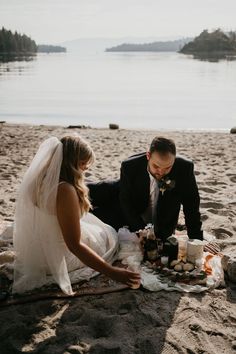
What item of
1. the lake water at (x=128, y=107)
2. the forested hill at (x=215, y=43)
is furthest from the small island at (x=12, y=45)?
the lake water at (x=128, y=107)

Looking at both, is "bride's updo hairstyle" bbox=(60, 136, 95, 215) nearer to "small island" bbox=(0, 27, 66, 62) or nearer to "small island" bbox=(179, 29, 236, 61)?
"small island" bbox=(0, 27, 66, 62)

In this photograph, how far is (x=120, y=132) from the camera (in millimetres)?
13320

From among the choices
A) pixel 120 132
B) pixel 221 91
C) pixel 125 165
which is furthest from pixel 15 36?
pixel 125 165

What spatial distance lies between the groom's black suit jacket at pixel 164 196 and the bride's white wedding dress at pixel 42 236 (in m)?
Result: 0.89

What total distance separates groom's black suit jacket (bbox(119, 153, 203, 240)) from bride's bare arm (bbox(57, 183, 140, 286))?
51.7 inches

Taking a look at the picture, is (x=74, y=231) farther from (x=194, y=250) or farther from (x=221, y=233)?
(x=221, y=233)

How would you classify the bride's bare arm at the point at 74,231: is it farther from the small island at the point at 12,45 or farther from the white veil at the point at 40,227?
the small island at the point at 12,45

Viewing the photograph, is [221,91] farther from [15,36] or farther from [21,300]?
[15,36]

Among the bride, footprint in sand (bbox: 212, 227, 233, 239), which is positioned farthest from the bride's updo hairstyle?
footprint in sand (bbox: 212, 227, 233, 239)

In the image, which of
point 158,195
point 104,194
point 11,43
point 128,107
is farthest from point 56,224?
point 11,43

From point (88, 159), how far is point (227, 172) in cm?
503

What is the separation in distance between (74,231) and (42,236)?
0.51 metres

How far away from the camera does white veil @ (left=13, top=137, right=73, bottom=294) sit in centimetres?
334

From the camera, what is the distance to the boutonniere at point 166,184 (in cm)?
411
